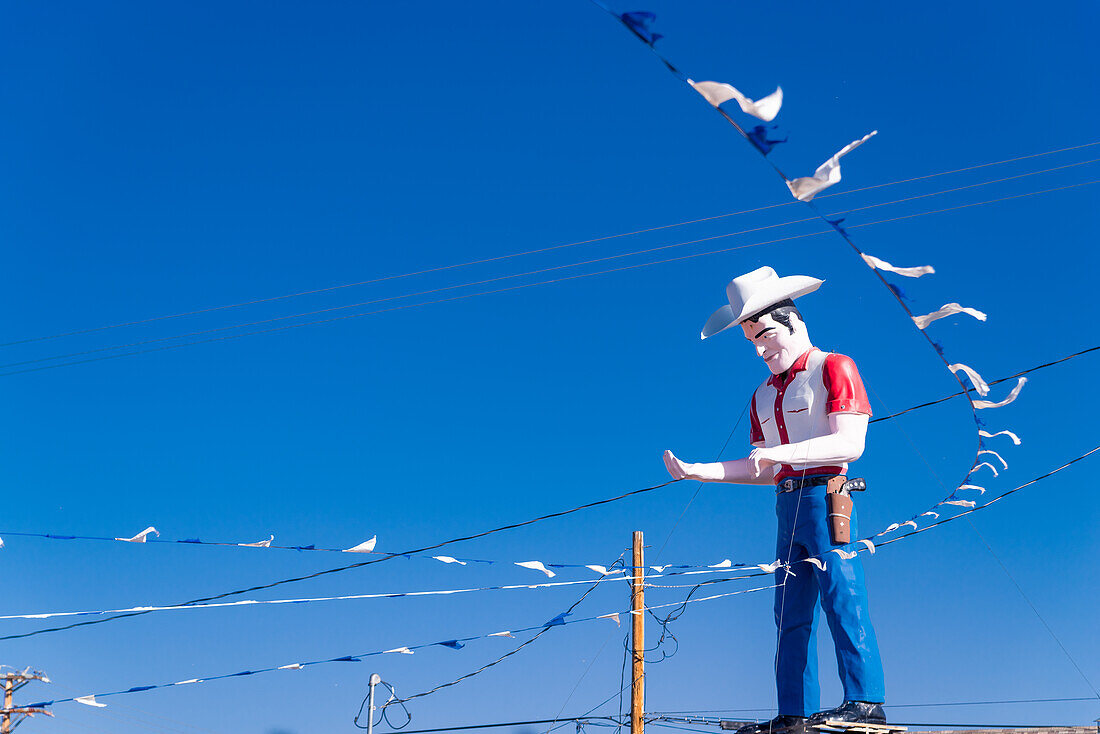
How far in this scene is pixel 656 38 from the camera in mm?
4078

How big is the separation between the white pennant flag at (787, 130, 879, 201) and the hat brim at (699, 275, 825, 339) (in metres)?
3.70

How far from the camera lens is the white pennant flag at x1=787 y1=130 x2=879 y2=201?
456 cm

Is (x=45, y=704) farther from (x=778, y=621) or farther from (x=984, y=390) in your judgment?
(x=984, y=390)

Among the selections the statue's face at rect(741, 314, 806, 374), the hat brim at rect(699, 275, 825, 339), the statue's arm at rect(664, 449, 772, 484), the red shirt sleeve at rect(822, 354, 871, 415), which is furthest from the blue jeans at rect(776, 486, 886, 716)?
the hat brim at rect(699, 275, 825, 339)

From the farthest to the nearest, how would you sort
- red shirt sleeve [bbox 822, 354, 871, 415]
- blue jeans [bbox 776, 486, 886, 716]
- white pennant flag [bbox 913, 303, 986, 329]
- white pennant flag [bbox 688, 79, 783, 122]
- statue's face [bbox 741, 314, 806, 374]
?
statue's face [bbox 741, 314, 806, 374]
red shirt sleeve [bbox 822, 354, 871, 415]
blue jeans [bbox 776, 486, 886, 716]
white pennant flag [bbox 913, 303, 986, 329]
white pennant flag [bbox 688, 79, 783, 122]

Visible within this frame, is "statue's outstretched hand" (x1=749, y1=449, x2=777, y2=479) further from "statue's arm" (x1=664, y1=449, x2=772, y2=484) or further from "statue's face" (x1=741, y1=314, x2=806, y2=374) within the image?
"statue's face" (x1=741, y1=314, x2=806, y2=374)

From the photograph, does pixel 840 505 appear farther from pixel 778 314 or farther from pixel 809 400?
pixel 778 314

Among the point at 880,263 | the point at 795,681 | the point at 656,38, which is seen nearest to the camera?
the point at 656,38

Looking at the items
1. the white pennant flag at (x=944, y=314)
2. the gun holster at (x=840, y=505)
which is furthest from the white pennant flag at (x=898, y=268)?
the gun holster at (x=840, y=505)

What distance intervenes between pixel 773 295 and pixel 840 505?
168 cm

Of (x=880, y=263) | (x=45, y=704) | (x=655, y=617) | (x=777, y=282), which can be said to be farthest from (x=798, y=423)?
(x=45, y=704)

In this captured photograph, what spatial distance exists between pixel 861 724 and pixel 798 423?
215 centimetres

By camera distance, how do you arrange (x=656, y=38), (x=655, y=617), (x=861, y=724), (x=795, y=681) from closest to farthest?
(x=656, y=38)
(x=861, y=724)
(x=795, y=681)
(x=655, y=617)

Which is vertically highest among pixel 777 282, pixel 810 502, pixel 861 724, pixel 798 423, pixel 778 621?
pixel 777 282
